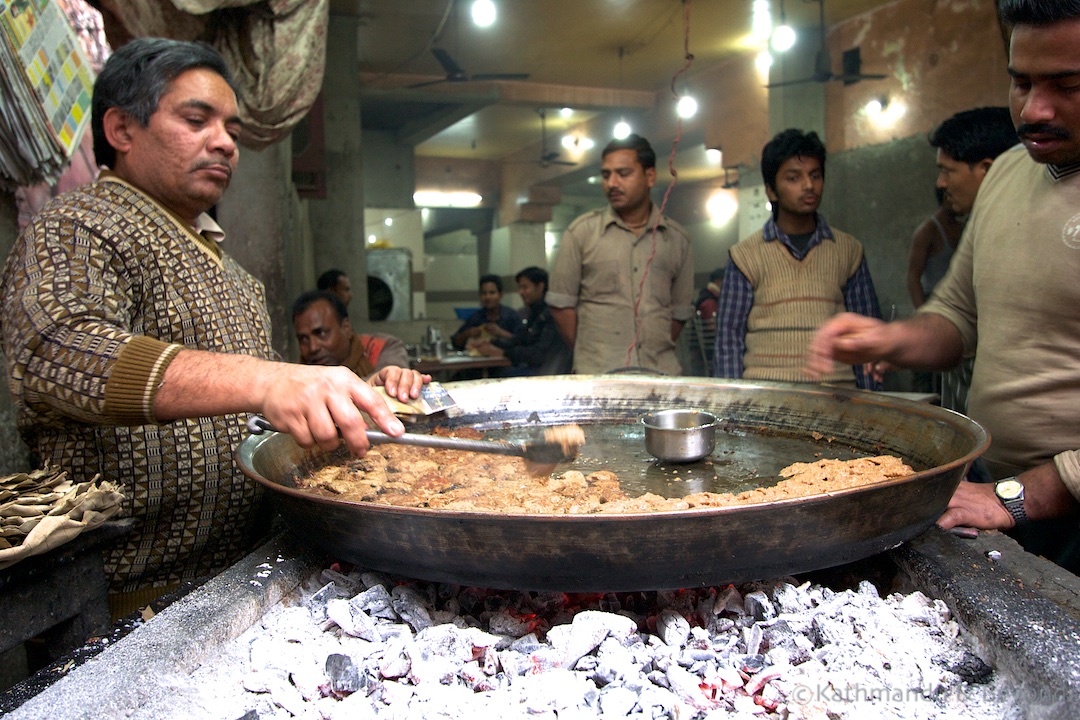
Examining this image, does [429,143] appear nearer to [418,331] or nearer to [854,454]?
[418,331]

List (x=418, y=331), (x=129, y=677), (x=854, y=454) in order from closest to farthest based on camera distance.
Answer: (x=129, y=677) < (x=854, y=454) < (x=418, y=331)

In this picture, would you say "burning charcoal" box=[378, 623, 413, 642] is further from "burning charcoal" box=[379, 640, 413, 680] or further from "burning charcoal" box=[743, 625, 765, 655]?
"burning charcoal" box=[743, 625, 765, 655]

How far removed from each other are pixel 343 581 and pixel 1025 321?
169cm

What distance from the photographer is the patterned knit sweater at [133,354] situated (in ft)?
4.45

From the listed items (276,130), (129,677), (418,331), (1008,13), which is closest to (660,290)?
(276,130)

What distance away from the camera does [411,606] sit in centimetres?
127

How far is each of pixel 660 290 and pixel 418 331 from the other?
7.80 m

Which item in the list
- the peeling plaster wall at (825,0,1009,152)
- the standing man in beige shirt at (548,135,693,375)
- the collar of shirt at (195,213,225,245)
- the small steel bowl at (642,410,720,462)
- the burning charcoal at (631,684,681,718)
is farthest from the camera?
the peeling plaster wall at (825,0,1009,152)

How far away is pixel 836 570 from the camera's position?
1417 millimetres

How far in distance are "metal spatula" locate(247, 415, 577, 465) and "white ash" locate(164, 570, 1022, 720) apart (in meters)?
0.27

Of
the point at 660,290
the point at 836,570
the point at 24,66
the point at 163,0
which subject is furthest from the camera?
the point at 660,290

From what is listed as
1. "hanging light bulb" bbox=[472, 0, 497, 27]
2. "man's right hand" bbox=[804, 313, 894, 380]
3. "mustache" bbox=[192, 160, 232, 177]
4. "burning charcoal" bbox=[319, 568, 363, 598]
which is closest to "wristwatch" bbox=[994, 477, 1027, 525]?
"man's right hand" bbox=[804, 313, 894, 380]

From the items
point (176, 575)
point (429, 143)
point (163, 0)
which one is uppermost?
point (429, 143)

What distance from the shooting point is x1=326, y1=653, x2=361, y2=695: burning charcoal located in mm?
1077
